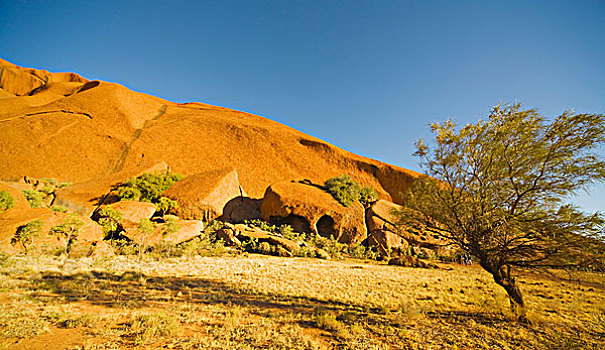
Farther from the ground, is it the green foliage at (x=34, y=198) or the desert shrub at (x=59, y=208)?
the green foliage at (x=34, y=198)

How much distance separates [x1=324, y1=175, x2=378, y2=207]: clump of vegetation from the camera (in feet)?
73.7

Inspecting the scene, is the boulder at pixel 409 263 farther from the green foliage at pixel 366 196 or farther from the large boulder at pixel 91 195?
the large boulder at pixel 91 195

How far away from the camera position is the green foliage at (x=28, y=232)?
1188 cm

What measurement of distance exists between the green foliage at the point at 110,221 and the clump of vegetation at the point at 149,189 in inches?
137

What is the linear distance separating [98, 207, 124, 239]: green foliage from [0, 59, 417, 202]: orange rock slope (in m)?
10.1

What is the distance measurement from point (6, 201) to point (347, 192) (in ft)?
76.1

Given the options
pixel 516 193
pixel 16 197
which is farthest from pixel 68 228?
pixel 516 193

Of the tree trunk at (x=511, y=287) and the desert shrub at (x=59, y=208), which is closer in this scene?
the tree trunk at (x=511, y=287)

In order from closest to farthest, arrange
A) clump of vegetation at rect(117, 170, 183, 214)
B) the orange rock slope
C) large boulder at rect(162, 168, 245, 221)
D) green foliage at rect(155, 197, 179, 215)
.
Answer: green foliage at rect(155, 197, 179, 215) < clump of vegetation at rect(117, 170, 183, 214) < large boulder at rect(162, 168, 245, 221) < the orange rock slope

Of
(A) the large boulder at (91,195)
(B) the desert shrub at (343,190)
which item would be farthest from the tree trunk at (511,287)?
(A) the large boulder at (91,195)

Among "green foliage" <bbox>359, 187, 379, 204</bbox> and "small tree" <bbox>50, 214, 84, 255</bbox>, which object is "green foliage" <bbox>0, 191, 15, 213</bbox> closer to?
"small tree" <bbox>50, 214, 84, 255</bbox>

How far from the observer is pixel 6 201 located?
49.4 ft

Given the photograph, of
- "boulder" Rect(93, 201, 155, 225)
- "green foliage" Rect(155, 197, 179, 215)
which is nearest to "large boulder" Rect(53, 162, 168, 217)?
"boulder" Rect(93, 201, 155, 225)

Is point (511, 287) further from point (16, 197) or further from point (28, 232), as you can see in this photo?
point (16, 197)
